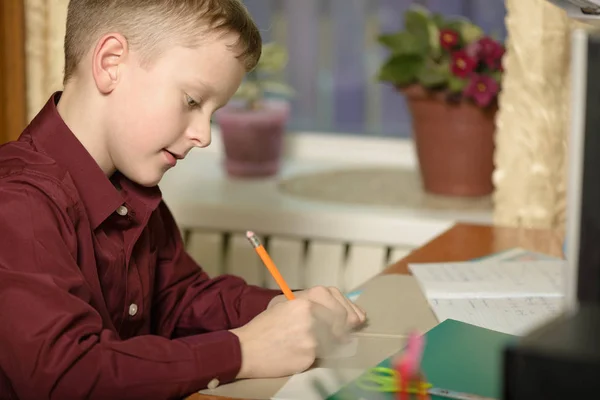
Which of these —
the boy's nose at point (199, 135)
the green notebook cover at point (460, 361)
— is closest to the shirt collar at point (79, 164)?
the boy's nose at point (199, 135)

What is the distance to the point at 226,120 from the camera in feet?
7.82

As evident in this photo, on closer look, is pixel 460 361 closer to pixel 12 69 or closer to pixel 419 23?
pixel 419 23

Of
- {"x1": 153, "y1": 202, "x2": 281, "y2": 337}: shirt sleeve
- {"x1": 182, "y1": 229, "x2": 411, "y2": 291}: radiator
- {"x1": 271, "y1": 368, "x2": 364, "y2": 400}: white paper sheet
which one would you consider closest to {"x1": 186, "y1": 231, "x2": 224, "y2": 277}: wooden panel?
{"x1": 182, "y1": 229, "x2": 411, "y2": 291}: radiator

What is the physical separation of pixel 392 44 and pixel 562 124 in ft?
1.50

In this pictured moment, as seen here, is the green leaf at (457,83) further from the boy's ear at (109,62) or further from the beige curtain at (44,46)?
the boy's ear at (109,62)

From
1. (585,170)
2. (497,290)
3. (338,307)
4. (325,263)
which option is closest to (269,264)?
(338,307)

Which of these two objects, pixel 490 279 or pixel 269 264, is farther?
pixel 490 279

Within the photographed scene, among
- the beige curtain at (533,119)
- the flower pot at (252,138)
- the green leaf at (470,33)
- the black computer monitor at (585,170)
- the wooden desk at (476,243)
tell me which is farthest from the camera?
the flower pot at (252,138)

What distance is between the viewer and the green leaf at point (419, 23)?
2.11 meters

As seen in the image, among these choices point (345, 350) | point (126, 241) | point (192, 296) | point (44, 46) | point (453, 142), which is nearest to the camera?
point (345, 350)

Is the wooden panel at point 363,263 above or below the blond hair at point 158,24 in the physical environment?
below

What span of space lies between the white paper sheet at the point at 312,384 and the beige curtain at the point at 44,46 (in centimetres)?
128

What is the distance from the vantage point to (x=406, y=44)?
82.7 inches

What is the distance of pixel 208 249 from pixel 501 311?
1.17 metres
